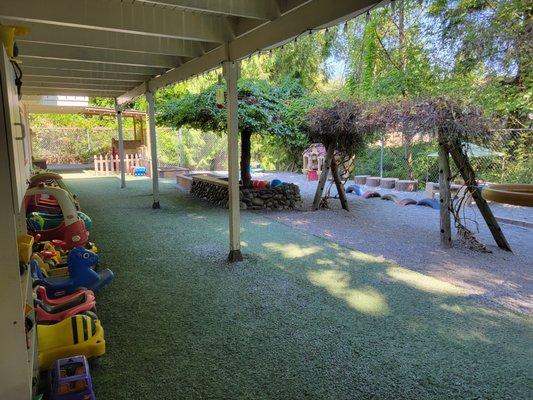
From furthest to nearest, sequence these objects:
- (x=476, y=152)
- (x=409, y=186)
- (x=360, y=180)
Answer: (x=360, y=180)
(x=409, y=186)
(x=476, y=152)

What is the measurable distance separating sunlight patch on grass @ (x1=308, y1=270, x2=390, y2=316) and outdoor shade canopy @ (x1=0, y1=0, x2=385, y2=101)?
2426mm

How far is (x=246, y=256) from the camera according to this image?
5.11 m

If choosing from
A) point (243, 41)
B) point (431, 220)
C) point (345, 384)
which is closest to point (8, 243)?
point (345, 384)

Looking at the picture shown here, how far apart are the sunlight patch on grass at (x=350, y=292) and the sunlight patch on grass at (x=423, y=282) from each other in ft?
1.64

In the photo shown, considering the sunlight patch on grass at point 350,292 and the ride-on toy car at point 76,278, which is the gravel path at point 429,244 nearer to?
the sunlight patch on grass at point 350,292

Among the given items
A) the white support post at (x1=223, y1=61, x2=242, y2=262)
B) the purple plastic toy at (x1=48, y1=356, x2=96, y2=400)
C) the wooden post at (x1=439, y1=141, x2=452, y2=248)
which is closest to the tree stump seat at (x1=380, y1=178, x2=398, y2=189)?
the wooden post at (x1=439, y1=141, x2=452, y2=248)

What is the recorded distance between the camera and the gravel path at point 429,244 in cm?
415

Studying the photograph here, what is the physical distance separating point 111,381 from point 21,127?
62.9 inches

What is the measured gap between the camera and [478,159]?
32.1ft

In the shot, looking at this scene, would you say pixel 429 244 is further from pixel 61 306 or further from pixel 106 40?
pixel 106 40

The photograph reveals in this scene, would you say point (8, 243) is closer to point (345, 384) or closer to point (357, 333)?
point (345, 384)

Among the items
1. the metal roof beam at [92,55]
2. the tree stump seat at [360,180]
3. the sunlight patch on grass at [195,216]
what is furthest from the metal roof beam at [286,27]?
the tree stump seat at [360,180]

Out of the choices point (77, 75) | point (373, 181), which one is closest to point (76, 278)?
point (77, 75)

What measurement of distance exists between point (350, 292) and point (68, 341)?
2509 millimetres
